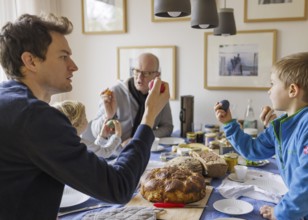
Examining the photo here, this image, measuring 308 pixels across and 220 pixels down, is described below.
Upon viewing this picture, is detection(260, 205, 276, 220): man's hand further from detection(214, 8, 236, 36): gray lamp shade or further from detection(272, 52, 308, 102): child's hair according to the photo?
detection(214, 8, 236, 36): gray lamp shade

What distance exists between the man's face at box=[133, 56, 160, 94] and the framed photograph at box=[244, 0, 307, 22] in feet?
3.05

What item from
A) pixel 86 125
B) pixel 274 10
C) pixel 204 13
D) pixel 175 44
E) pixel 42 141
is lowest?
pixel 86 125

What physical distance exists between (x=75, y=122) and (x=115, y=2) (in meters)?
1.81

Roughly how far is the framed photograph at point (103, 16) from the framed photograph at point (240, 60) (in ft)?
2.74

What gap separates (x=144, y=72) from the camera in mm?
2369

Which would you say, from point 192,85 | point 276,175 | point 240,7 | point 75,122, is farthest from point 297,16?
point 75,122

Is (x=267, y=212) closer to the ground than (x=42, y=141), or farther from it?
closer to the ground

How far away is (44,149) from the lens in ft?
2.53

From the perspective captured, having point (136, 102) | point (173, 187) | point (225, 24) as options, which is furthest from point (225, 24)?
point (173, 187)

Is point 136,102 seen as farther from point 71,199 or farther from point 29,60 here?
point 29,60

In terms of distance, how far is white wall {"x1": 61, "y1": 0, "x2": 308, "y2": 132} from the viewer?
264 centimetres

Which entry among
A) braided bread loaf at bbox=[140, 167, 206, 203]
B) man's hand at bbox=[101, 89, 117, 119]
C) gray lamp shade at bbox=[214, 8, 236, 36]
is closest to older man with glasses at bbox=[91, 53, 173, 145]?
man's hand at bbox=[101, 89, 117, 119]

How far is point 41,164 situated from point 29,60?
11.7 inches

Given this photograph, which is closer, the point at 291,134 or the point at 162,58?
the point at 291,134
